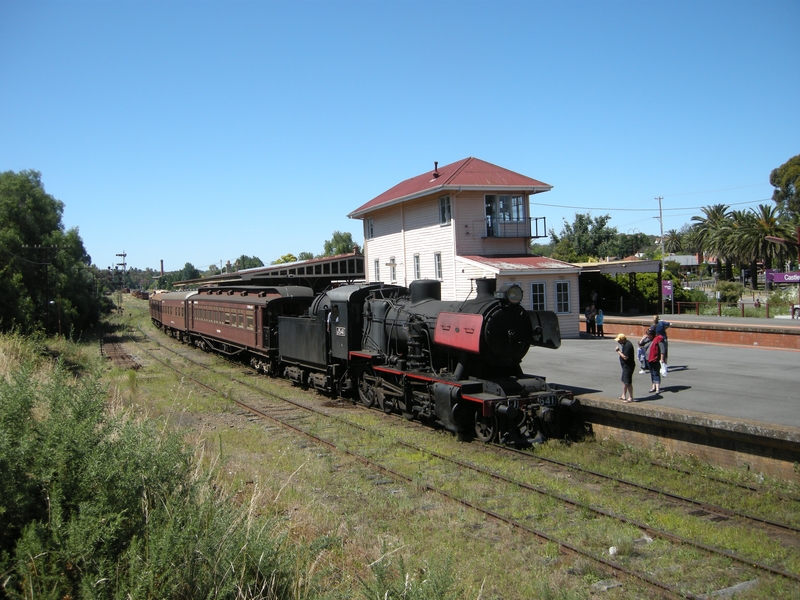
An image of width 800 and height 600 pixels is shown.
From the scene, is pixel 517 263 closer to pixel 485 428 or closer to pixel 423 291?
pixel 423 291

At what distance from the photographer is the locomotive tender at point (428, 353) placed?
10.0m

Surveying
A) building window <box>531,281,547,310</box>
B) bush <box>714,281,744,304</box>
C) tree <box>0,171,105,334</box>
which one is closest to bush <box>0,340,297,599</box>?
building window <box>531,281,547,310</box>

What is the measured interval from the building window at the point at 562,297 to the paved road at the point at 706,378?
12.7 feet

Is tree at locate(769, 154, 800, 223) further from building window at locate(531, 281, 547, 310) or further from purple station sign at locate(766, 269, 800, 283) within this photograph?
building window at locate(531, 281, 547, 310)

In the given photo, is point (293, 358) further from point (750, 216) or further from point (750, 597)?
point (750, 216)

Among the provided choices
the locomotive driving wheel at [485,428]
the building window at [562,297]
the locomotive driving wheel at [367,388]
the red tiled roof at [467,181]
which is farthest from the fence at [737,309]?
the locomotive driving wheel at [485,428]

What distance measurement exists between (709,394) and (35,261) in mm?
32115

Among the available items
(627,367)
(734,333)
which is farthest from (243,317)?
(734,333)

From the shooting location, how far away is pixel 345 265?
33156mm

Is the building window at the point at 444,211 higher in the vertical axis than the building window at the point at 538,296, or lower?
higher

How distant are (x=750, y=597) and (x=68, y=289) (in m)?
37.5

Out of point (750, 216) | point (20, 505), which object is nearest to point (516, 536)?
point (20, 505)

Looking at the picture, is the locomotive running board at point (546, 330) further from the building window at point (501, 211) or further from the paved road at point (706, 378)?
the building window at point (501, 211)

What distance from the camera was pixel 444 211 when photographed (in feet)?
81.8
